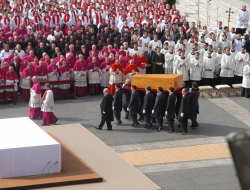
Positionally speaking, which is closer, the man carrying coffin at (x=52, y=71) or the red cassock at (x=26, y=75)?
the red cassock at (x=26, y=75)

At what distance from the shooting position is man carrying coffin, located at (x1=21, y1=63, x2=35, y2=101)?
18094mm

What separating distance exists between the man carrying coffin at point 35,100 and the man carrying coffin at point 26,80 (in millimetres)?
2278

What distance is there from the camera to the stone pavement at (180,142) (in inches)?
440

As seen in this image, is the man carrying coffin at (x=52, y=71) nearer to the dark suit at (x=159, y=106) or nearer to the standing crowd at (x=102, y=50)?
the standing crowd at (x=102, y=50)

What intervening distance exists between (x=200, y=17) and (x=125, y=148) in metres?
19.5

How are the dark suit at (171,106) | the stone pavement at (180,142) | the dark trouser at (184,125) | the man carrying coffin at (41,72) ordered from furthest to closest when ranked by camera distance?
the man carrying coffin at (41,72) < the dark trouser at (184,125) < the dark suit at (171,106) < the stone pavement at (180,142)

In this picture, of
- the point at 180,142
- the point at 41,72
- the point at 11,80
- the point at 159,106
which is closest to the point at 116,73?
the point at 41,72

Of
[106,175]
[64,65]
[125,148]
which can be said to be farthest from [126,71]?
[106,175]

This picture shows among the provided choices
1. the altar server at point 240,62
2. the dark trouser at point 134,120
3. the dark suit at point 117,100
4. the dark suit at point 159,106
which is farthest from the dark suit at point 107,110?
the altar server at point 240,62

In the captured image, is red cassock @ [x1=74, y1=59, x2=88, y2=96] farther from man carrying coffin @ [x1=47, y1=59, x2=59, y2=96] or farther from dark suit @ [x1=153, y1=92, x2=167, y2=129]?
dark suit @ [x1=153, y1=92, x2=167, y2=129]

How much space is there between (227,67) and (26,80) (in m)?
8.68

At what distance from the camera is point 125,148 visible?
13.4 meters

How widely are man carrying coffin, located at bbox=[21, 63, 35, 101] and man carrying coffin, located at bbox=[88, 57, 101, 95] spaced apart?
248 cm

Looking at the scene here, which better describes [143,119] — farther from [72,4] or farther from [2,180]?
[72,4]
